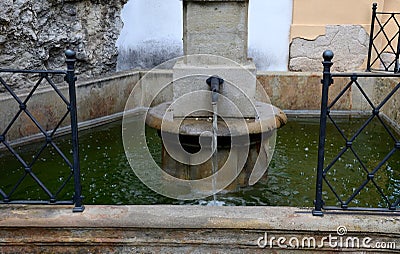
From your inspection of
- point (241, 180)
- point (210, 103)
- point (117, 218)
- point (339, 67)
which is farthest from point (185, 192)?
point (339, 67)

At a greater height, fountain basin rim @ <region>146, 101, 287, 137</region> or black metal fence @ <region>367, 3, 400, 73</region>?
black metal fence @ <region>367, 3, 400, 73</region>

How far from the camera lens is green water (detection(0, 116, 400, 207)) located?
326cm

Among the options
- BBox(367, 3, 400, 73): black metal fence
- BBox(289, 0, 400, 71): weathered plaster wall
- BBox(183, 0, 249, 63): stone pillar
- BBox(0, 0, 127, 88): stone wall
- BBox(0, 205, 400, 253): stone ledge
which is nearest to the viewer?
BBox(0, 205, 400, 253): stone ledge

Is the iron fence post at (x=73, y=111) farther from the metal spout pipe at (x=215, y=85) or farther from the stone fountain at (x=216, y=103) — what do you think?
the metal spout pipe at (x=215, y=85)

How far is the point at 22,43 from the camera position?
493 centimetres

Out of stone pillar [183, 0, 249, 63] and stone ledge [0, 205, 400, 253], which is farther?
stone pillar [183, 0, 249, 63]

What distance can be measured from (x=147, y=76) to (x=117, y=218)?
3.90 metres

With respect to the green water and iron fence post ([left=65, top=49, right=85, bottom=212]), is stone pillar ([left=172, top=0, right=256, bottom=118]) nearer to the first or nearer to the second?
the green water

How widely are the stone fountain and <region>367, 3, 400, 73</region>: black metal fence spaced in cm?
342

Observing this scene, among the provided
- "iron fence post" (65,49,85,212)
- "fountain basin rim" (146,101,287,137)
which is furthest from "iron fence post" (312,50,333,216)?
"iron fence post" (65,49,85,212)

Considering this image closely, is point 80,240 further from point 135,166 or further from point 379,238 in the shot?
point 135,166

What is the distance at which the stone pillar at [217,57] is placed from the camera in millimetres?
3266

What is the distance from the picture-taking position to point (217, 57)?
132 inches

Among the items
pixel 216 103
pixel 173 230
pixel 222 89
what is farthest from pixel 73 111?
pixel 222 89
